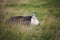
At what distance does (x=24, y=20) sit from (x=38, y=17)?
14cm

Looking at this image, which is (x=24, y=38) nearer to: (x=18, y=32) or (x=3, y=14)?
(x=18, y=32)

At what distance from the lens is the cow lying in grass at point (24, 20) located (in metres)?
1.37

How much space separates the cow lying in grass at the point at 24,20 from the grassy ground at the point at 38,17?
0.03 metres

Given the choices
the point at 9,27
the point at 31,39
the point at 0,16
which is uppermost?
the point at 0,16

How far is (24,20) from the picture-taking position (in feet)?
4.62

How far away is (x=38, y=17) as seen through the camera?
1383 millimetres

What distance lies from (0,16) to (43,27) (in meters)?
0.42

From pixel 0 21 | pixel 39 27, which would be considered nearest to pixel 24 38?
pixel 39 27

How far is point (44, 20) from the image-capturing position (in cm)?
138

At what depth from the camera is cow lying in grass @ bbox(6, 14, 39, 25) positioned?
54.0 inches

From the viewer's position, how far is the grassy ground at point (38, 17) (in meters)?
1.32

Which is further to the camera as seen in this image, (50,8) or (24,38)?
(50,8)

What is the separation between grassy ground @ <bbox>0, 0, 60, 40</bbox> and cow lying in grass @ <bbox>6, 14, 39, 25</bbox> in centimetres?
3

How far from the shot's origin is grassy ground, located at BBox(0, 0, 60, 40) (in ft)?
4.32
